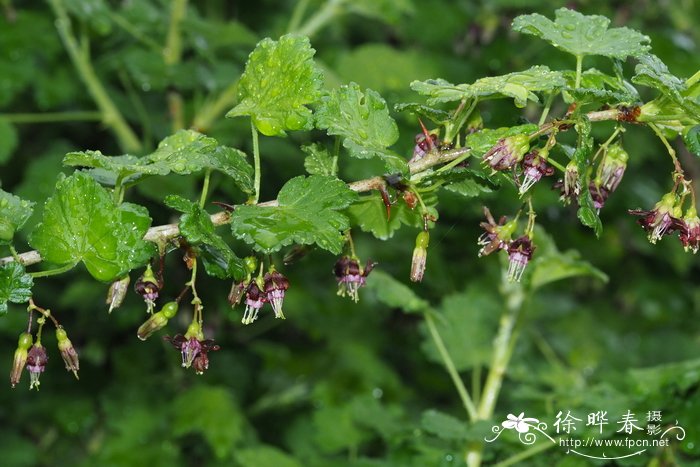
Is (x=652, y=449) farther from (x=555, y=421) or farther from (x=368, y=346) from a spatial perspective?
(x=368, y=346)

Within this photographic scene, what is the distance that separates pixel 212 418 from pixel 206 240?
6.12ft

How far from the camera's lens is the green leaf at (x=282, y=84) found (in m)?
1.08

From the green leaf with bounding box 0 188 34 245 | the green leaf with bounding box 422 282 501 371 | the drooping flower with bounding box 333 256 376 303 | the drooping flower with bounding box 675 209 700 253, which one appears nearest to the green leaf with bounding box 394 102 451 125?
the drooping flower with bounding box 333 256 376 303

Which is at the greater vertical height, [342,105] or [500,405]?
[500,405]

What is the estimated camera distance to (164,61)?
2781 mm

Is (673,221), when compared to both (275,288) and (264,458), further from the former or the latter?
(264,458)

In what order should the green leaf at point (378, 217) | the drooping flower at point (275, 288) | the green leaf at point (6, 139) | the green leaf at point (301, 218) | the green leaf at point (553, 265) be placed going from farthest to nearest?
the green leaf at point (6, 139) → the green leaf at point (553, 265) → the green leaf at point (378, 217) → the drooping flower at point (275, 288) → the green leaf at point (301, 218)

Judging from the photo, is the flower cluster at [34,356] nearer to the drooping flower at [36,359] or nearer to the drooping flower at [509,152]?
the drooping flower at [36,359]

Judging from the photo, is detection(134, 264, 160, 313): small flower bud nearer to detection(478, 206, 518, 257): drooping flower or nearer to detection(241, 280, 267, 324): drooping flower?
detection(241, 280, 267, 324): drooping flower

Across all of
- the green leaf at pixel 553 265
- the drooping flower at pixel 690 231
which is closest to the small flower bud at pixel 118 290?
the drooping flower at pixel 690 231

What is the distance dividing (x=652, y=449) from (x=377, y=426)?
72cm

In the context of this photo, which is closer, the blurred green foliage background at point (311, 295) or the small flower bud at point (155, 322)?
the small flower bud at point (155, 322)

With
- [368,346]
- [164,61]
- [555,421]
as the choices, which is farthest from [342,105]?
[368,346]

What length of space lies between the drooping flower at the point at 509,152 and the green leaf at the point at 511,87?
5 cm
